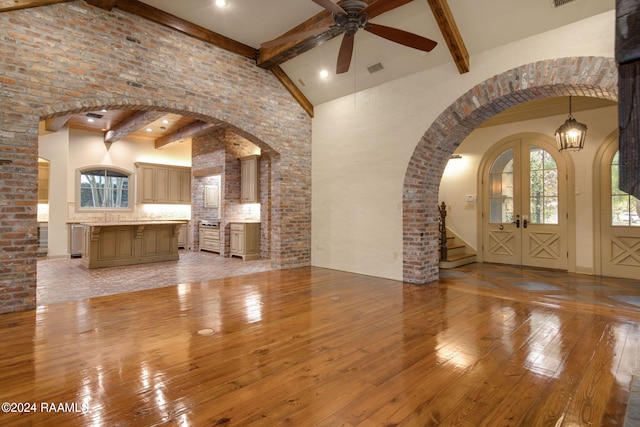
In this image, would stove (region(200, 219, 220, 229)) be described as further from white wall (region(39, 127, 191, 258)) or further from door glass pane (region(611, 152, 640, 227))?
door glass pane (region(611, 152, 640, 227))

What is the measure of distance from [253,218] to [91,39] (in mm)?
5310

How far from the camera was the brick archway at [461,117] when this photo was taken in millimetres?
3734

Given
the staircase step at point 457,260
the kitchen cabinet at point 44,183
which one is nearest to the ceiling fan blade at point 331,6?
the staircase step at point 457,260

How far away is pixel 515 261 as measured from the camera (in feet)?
22.4

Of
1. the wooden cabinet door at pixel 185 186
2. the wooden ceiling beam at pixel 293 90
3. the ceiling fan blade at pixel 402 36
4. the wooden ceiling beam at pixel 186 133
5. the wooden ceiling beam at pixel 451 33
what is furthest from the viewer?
the wooden cabinet door at pixel 185 186

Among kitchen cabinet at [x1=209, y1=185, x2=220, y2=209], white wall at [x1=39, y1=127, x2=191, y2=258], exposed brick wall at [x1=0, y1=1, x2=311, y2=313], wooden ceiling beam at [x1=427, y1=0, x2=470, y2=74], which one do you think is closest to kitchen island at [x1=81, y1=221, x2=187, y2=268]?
kitchen cabinet at [x1=209, y1=185, x2=220, y2=209]

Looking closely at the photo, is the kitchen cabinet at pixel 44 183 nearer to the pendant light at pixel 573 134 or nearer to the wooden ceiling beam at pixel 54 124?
the wooden ceiling beam at pixel 54 124

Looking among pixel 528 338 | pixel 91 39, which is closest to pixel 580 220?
pixel 528 338

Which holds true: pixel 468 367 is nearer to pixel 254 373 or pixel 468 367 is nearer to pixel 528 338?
pixel 528 338

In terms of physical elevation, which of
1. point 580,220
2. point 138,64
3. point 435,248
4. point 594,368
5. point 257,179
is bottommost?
point 594,368

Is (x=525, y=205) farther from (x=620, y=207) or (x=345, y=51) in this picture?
(x=345, y=51)

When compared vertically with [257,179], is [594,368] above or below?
below

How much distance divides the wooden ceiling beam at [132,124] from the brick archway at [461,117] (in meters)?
4.89

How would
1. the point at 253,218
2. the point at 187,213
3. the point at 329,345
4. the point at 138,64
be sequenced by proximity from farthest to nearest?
1. the point at 187,213
2. the point at 253,218
3. the point at 138,64
4. the point at 329,345
